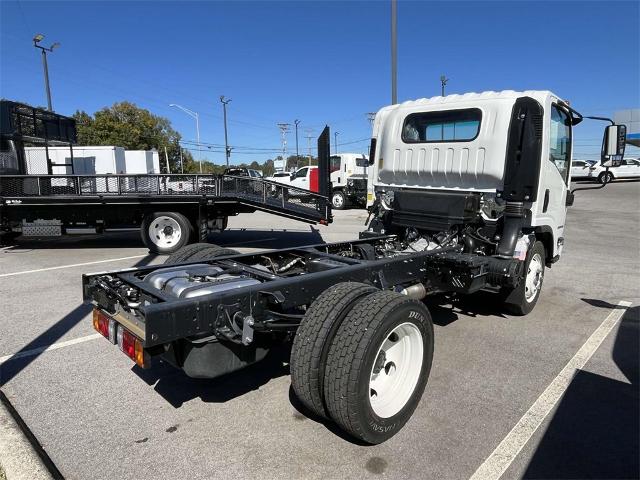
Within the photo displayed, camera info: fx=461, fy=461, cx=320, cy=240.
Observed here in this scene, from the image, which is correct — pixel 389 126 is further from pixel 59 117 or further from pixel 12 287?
pixel 59 117

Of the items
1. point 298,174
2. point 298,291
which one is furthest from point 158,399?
point 298,174

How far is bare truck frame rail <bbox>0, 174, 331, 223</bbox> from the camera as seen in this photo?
9.59 m

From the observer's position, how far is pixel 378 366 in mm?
3068

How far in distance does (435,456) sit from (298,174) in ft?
74.3

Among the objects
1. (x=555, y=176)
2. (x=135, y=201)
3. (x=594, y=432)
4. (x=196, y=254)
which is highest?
(x=555, y=176)

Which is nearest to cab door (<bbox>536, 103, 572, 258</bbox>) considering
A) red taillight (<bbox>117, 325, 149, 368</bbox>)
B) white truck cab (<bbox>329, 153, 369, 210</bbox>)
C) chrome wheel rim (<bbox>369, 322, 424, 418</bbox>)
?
chrome wheel rim (<bbox>369, 322, 424, 418</bbox>)

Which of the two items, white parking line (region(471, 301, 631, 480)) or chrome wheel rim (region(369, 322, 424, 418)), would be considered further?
chrome wheel rim (region(369, 322, 424, 418))

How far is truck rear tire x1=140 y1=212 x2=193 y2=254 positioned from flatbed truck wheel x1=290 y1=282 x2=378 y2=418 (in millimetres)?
7519

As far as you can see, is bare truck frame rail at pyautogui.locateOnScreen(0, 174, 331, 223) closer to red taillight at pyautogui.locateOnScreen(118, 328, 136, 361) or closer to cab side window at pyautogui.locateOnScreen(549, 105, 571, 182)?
cab side window at pyautogui.locateOnScreen(549, 105, 571, 182)

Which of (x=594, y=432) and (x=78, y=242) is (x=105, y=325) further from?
(x=78, y=242)

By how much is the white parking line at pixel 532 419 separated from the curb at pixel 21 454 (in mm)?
2463

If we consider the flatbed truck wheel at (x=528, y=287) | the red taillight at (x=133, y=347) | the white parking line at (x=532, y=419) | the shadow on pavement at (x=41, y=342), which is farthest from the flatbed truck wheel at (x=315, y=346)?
the flatbed truck wheel at (x=528, y=287)

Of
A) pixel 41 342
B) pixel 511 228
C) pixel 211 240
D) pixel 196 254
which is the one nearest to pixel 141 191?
pixel 211 240

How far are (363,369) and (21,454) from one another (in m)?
2.12
